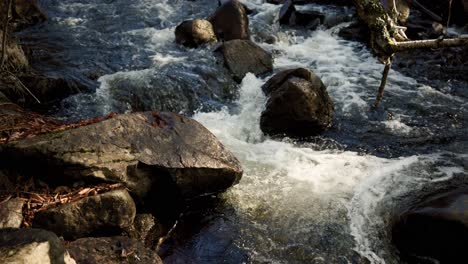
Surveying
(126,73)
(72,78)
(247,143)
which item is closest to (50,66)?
(72,78)

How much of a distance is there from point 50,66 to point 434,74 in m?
8.38

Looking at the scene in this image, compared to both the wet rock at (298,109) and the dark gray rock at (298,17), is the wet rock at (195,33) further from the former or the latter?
the wet rock at (298,109)

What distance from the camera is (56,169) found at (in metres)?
4.50

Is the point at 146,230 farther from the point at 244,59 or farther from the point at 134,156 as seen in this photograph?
the point at 244,59

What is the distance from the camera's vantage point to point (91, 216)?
14.2 ft

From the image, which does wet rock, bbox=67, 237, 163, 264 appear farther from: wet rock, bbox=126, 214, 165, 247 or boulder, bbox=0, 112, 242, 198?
boulder, bbox=0, 112, 242, 198

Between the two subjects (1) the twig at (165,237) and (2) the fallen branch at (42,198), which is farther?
(1) the twig at (165,237)

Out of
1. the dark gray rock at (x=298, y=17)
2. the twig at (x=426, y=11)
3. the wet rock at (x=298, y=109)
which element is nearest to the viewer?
the wet rock at (x=298, y=109)

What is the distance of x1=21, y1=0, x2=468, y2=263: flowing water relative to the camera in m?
5.04

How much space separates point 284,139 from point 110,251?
397cm

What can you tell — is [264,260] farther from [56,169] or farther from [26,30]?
[26,30]

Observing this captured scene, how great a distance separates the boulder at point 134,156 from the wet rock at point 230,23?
5786 millimetres

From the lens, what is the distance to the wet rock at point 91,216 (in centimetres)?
413

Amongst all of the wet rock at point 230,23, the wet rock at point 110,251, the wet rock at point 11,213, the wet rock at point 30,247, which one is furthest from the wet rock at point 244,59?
the wet rock at point 30,247
